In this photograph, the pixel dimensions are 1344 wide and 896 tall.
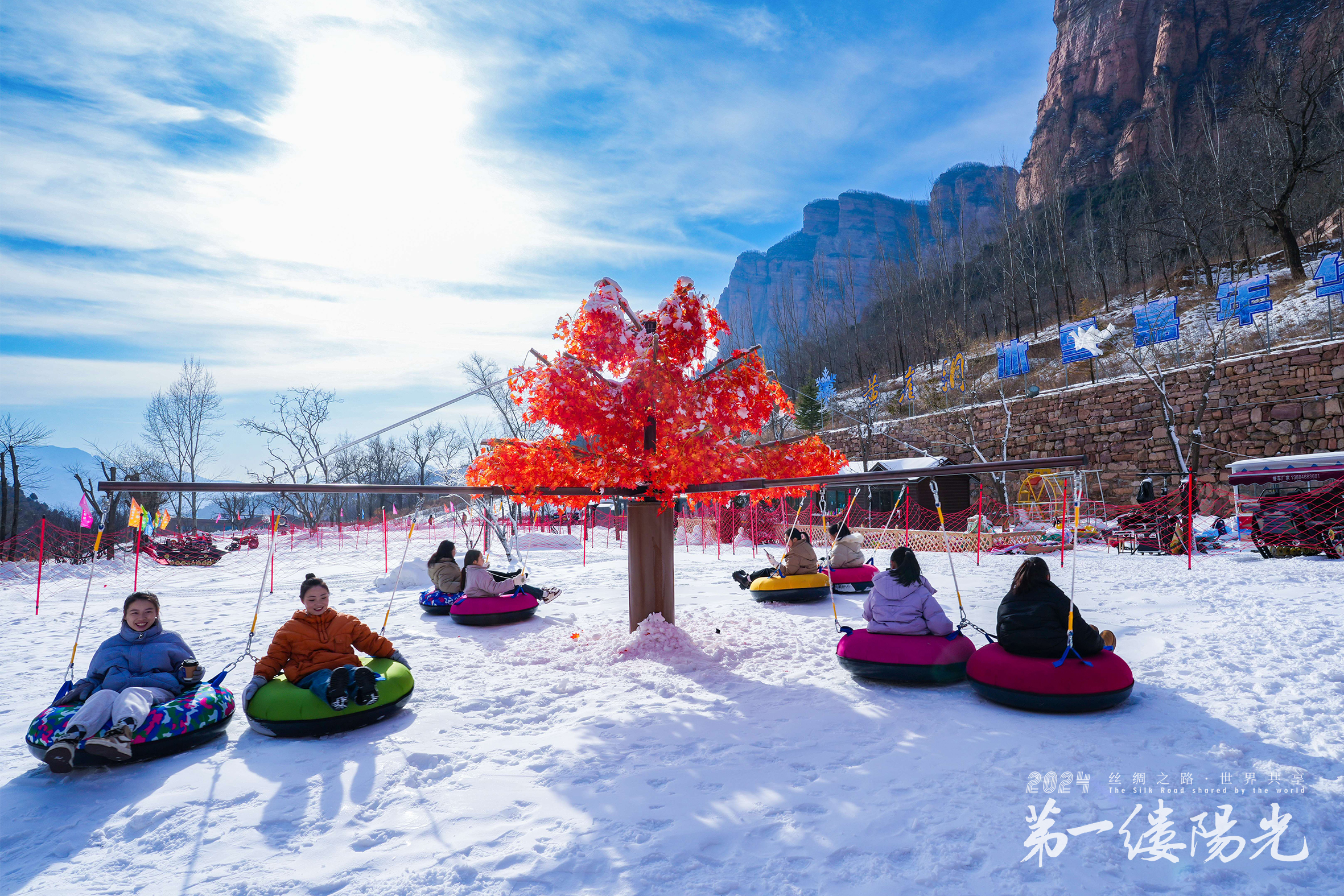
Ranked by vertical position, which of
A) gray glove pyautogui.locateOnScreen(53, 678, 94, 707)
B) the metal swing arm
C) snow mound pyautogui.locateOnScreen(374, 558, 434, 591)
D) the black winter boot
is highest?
the metal swing arm

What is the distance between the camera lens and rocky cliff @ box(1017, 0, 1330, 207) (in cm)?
5050

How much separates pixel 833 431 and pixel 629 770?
126 ft

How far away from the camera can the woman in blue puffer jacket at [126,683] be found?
4.88 metres

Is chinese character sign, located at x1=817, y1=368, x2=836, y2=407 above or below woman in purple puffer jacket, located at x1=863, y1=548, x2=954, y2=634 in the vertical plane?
above

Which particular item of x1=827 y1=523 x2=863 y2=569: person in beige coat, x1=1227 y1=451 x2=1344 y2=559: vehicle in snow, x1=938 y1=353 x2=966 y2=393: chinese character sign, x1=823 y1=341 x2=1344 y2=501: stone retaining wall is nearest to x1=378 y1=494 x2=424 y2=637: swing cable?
x1=827 y1=523 x2=863 y2=569: person in beige coat

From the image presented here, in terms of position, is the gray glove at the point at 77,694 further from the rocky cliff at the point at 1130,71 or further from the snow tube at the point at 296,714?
the rocky cliff at the point at 1130,71

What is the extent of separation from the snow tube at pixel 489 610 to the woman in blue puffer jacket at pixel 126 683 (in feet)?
16.7

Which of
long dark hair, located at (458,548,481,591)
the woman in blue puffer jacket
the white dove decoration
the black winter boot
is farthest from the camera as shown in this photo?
the white dove decoration

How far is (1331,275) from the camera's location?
20375 mm

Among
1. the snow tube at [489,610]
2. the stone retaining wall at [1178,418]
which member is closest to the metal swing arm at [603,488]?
the snow tube at [489,610]

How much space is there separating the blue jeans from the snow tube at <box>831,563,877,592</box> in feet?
31.5

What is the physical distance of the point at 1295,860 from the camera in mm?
3549

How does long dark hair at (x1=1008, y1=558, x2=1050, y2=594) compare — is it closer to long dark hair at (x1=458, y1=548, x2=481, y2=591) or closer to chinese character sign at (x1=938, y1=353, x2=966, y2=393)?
long dark hair at (x1=458, y1=548, x2=481, y2=591)

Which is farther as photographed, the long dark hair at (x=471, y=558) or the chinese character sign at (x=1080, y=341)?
the chinese character sign at (x=1080, y=341)
